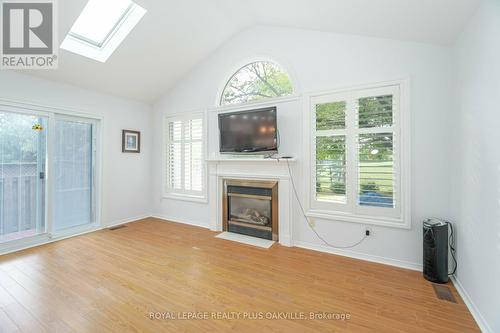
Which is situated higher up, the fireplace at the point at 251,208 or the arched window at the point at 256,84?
the arched window at the point at 256,84

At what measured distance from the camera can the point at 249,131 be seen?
3576 mm

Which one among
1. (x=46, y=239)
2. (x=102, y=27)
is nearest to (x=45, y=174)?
(x=46, y=239)

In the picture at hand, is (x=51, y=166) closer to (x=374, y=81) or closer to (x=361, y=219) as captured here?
(x=361, y=219)

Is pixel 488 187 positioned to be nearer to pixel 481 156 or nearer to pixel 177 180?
pixel 481 156

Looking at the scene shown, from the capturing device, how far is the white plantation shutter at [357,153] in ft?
9.01

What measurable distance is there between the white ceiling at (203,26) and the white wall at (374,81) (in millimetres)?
154

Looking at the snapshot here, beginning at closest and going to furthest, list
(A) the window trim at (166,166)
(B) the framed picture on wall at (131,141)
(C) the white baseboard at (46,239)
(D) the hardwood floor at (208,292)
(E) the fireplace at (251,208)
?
(D) the hardwood floor at (208,292) < (C) the white baseboard at (46,239) < (E) the fireplace at (251,208) < (A) the window trim at (166,166) < (B) the framed picture on wall at (131,141)

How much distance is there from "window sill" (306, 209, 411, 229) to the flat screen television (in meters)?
1.11

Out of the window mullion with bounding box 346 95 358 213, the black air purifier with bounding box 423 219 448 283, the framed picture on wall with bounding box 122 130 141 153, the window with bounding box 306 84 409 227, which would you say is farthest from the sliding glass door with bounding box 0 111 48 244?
the black air purifier with bounding box 423 219 448 283

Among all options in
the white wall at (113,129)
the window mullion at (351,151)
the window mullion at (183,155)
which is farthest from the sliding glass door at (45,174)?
the window mullion at (351,151)

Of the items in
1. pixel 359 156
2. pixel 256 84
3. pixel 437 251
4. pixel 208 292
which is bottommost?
pixel 208 292

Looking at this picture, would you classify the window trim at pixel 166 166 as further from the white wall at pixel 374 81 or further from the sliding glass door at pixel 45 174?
the sliding glass door at pixel 45 174

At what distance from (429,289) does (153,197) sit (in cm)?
494

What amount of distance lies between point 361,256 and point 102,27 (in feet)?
16.3
